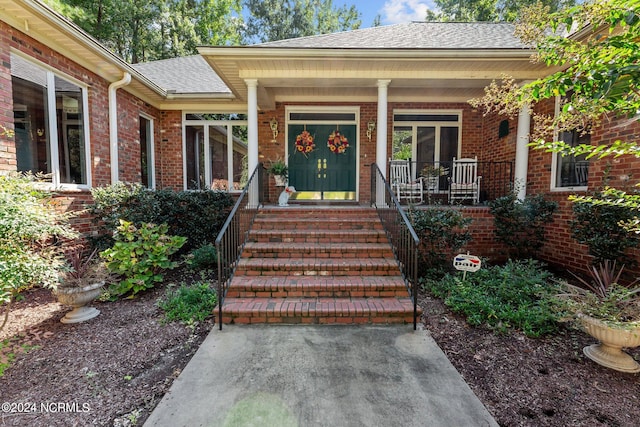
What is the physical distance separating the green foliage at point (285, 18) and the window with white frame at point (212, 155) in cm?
1425

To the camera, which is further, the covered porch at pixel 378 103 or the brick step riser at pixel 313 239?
the covered porch at pixel 378 103

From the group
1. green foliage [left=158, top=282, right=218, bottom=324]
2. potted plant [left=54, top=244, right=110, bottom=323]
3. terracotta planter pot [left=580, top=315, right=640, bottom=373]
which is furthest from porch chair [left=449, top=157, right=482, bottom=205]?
potted plant [left=54, top=244, right=110, bottom=323]

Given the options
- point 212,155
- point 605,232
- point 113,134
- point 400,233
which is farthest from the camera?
point 212,155

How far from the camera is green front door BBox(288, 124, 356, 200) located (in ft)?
24.6

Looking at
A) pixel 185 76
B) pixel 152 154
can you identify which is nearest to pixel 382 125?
pixel 152 154

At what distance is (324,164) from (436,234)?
368 centimetres

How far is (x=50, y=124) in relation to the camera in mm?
4738

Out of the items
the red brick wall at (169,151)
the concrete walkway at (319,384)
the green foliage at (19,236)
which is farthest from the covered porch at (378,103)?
Answer: the concrete walkway at (319,384)

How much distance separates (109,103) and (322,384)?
6384 millimetres

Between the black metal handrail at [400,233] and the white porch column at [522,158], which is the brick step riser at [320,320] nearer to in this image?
the black metal handrail at [400,233]

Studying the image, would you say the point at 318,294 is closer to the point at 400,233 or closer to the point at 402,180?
the point at 400,233

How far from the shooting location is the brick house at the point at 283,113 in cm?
443

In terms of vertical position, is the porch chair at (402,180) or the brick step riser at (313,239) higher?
the porch chair at (402,180)

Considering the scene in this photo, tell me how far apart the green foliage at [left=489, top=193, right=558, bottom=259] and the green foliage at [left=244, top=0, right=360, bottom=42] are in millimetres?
18696
